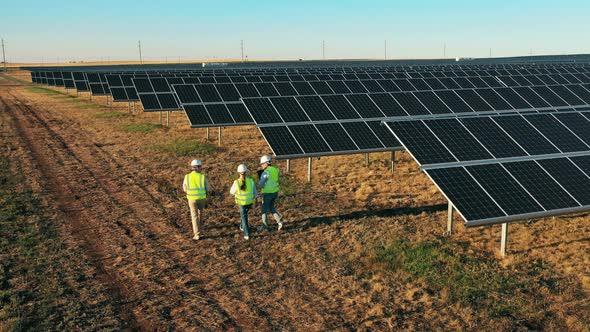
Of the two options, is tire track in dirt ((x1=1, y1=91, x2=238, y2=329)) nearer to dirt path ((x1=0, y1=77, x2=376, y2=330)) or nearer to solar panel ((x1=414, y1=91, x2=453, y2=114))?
dirt path ((x1=0, y1=77, x2=376, y2=330))

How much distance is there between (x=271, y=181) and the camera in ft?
45.8

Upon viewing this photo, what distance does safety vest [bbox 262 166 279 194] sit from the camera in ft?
45.7

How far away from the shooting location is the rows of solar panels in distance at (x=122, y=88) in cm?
4146

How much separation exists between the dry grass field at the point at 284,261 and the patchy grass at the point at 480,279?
0.12 feet

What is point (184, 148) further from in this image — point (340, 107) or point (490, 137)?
point (490, 137)

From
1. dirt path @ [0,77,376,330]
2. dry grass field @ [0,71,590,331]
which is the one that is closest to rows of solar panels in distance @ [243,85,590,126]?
dry grass field @ [0,71,590,331]

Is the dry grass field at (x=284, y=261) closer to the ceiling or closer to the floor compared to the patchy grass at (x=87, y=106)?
closer to the floor

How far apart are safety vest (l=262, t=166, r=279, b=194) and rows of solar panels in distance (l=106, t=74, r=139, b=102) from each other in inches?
1178

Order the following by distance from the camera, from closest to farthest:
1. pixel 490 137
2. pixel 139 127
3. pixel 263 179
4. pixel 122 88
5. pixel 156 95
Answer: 1. pixel 263 179
2. pixel 490 137
3. pixel 139 127
4. pixel 156 95
5. pixel 122 88

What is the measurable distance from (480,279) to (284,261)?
4394mm

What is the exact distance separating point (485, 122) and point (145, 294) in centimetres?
1111

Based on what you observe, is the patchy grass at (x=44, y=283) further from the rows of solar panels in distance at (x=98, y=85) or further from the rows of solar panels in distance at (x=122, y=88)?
the rows of solar panels in distance at (x=98, y=85)

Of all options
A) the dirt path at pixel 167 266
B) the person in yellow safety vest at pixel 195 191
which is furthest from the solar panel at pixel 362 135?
the person in yellow safety vest at pixel 195 191

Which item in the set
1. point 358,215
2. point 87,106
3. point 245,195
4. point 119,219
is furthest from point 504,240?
point 87,106
